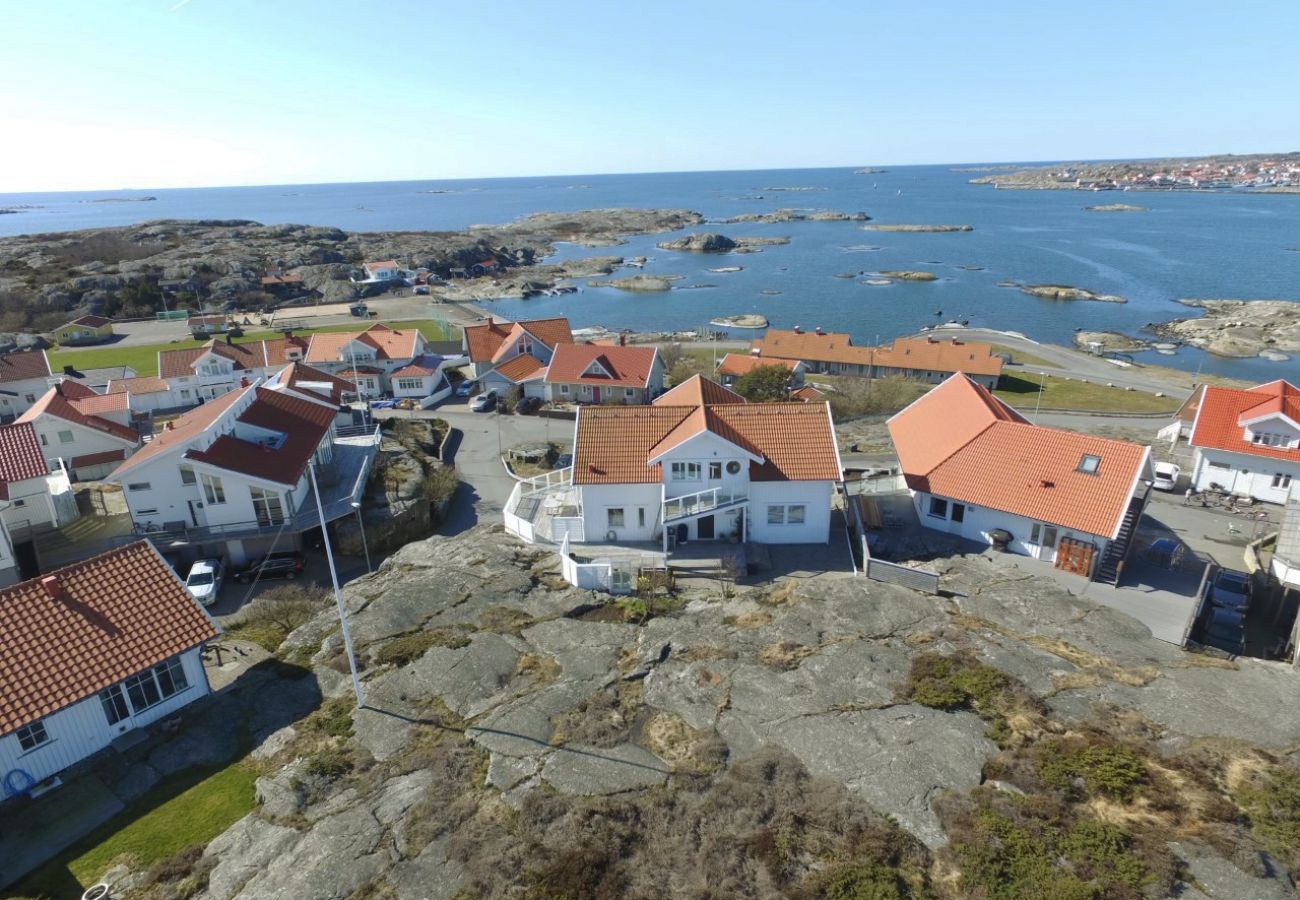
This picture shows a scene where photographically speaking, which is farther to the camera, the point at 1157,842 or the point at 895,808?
the point at 895,808

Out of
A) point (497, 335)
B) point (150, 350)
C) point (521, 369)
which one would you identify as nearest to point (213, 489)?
point (521, 369)

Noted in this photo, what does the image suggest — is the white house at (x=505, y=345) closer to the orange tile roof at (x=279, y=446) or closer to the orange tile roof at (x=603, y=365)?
the orange tile roof at (x=603, y=365)

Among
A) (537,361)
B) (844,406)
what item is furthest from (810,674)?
(537,361)

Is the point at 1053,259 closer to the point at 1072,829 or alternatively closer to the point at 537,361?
the point at 537,361

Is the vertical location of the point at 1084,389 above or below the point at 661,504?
below

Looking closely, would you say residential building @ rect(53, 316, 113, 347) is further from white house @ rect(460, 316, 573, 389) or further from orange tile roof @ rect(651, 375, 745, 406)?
orange tile roof @ rect(651, 375, 745, 406)

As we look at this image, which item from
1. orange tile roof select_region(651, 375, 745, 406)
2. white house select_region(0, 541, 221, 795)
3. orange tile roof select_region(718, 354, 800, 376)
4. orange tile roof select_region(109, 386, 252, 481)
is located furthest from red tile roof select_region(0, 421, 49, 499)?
orange tile roof select_region(718, 354, 800, 376)

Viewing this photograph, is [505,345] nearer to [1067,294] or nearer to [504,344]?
[504,344]
